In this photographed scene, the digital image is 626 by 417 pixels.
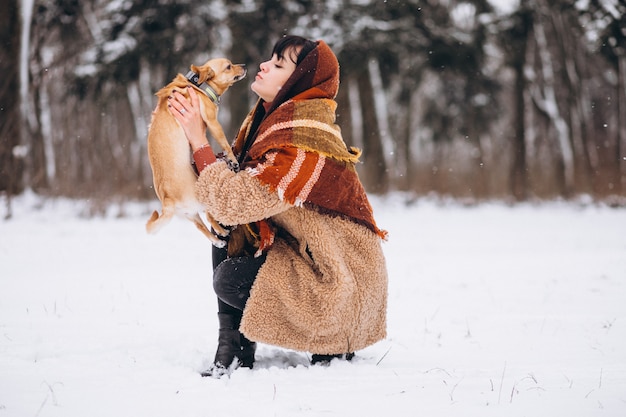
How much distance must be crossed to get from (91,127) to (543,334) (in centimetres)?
850

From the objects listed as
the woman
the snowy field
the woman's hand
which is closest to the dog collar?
the woman's hand

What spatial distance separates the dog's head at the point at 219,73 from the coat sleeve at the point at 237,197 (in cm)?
92

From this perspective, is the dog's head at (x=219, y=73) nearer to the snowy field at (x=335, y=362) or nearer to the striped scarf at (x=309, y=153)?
the striped scarf at (x=309, y=153)

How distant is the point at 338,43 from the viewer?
35.2 ft

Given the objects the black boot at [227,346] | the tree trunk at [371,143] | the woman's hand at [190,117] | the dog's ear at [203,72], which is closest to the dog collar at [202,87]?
the dog's ear at [203,72]

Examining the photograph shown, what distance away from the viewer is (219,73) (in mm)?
3199

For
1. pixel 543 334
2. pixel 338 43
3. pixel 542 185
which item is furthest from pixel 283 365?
pixel 542 185

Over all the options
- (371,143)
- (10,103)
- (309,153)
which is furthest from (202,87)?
(371,143)

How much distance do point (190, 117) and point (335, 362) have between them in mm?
1295

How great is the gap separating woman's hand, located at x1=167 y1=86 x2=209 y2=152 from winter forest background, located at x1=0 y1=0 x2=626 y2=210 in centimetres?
658

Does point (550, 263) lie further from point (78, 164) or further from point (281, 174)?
point (78, 164)

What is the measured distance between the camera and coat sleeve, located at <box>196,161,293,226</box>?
2.20 m

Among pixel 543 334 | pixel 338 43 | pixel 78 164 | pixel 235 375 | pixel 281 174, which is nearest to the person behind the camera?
pixel 281 174

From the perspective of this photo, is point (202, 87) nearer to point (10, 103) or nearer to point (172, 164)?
point (172, 164)
